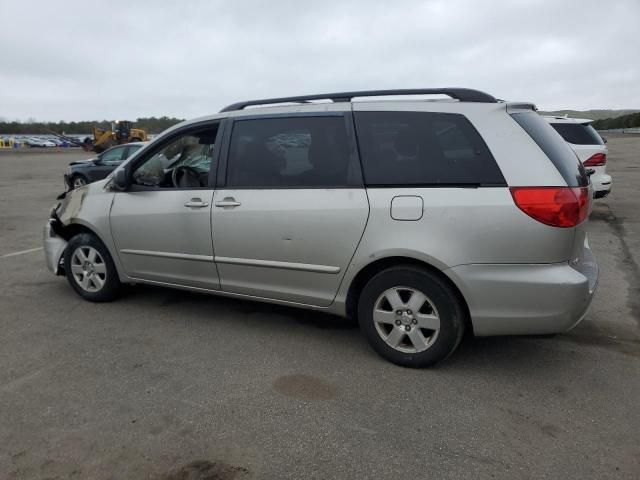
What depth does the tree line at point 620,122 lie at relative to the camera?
69188 mm

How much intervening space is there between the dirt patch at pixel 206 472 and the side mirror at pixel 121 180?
2670 millimetres

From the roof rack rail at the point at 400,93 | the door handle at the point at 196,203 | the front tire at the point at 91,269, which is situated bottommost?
the front tire at the point at 91,269

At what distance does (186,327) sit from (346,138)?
198 cm

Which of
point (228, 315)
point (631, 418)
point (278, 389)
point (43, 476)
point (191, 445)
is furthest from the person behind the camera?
point (228, 315)

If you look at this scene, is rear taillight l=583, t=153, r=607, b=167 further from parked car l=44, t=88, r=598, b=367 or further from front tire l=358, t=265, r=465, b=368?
front tire l=358, t=265, r=465, b=368

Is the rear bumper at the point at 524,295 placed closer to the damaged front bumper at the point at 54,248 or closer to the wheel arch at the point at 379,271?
the wheel arch at the point at 379,271

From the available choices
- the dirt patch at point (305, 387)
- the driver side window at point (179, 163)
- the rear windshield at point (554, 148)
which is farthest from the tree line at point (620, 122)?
the dirt patch at point (305, 387)

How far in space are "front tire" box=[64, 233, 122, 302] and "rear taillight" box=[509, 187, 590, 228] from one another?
346 centimetres

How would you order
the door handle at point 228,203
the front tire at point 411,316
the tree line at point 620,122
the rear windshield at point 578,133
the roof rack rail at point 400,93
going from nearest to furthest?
the front tire at point 411,316
the roof rack rail at point 400,93
the door handle at point 228,203
the rear windshield at point 578,133
the tree line at point 620,122

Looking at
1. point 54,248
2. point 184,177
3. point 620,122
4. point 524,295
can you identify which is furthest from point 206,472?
point 620,122

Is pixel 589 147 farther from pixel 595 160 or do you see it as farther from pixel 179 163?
pixel 179 163

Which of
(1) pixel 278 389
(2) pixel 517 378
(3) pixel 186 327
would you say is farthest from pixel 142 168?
(2) pixel 517 378

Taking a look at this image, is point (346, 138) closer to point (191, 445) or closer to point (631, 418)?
point (191, 445)

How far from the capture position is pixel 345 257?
3.48m
